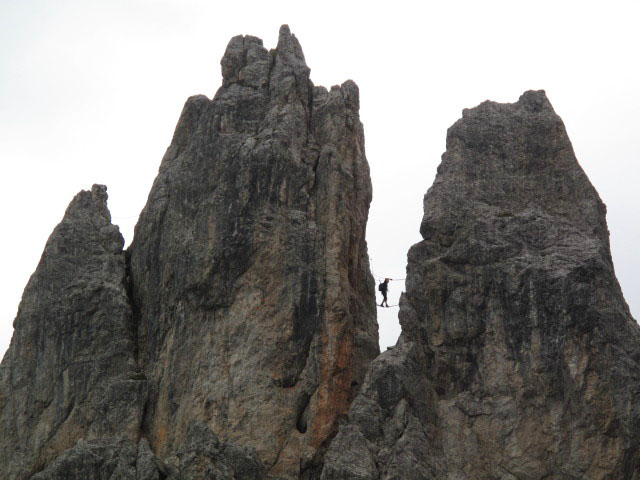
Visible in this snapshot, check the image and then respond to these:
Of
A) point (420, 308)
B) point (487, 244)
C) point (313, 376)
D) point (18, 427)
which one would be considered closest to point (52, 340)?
point (18, 427)

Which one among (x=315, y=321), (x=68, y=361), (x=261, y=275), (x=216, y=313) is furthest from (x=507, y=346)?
(x=68, y=361)

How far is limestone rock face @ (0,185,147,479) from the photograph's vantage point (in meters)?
37.8

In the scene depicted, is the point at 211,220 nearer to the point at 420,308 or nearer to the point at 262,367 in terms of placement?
the point at 262,367

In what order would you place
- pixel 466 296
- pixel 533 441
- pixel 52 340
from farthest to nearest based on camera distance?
pixel 52 340 < pixel 466 296 < pixel 533 441

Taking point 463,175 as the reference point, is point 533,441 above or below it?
below

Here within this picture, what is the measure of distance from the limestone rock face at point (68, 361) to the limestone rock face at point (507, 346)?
10065 millimetres

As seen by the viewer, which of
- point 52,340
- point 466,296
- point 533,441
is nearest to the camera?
point 533,441

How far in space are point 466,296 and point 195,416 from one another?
11.4 m

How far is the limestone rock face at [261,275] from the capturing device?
120ft

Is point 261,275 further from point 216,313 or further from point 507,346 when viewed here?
point 507,346

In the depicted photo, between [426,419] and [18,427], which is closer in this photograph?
[426,419]

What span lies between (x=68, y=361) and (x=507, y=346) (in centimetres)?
1749

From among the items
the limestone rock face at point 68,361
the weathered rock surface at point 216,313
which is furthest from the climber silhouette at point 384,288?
the limestone rock face at point 68,361

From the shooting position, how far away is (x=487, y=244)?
1449 inches
